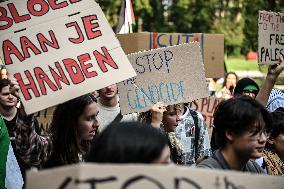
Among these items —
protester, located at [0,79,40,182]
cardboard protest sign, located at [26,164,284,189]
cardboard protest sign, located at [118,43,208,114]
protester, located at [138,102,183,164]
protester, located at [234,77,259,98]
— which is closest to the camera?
cardboard protest sign, located at [26,164,284,189]

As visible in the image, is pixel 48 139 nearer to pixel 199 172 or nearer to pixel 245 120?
pixel 245 120

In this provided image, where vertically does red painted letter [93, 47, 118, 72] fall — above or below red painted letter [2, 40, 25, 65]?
below

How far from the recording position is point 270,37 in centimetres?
633

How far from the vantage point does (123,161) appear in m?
2.25

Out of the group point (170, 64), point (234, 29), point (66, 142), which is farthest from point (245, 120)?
point (234, 29)

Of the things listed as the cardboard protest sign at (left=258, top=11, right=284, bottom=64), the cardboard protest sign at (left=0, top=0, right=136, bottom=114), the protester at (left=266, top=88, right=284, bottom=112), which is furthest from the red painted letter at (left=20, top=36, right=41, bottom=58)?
the cardboard protest sign at (left=258, top=11, right=284, bottom=64)

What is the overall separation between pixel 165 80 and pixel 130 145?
10.2 ft

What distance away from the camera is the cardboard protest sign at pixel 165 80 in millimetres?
5238

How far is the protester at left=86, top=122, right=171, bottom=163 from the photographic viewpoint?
2.25 meters

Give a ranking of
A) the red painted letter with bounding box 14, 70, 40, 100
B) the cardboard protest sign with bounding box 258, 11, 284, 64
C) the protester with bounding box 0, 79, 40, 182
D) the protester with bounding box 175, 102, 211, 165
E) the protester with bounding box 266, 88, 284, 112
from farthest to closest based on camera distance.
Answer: the cardboard protest sign with bounding box 258, 11, 284, 64 → the protester with bounding box 266, 88, 284, 112 → the protester with bounding box 175, 102, 211, 165 → the protester with bounding box 0, 79, 40, 182 → the red painted letter with bounding box 14, 70, 40, 100

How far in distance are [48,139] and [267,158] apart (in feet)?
4.51

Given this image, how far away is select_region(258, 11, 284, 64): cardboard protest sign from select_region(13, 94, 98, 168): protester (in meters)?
2.56

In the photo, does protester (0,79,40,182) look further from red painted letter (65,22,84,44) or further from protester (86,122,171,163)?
protester (86,122,171,163)

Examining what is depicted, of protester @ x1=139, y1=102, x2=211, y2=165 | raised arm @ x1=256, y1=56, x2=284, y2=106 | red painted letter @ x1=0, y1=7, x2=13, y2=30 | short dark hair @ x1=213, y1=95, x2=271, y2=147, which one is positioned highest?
red painted letter @ x1=0, y1=7, x2=13, y2=30
